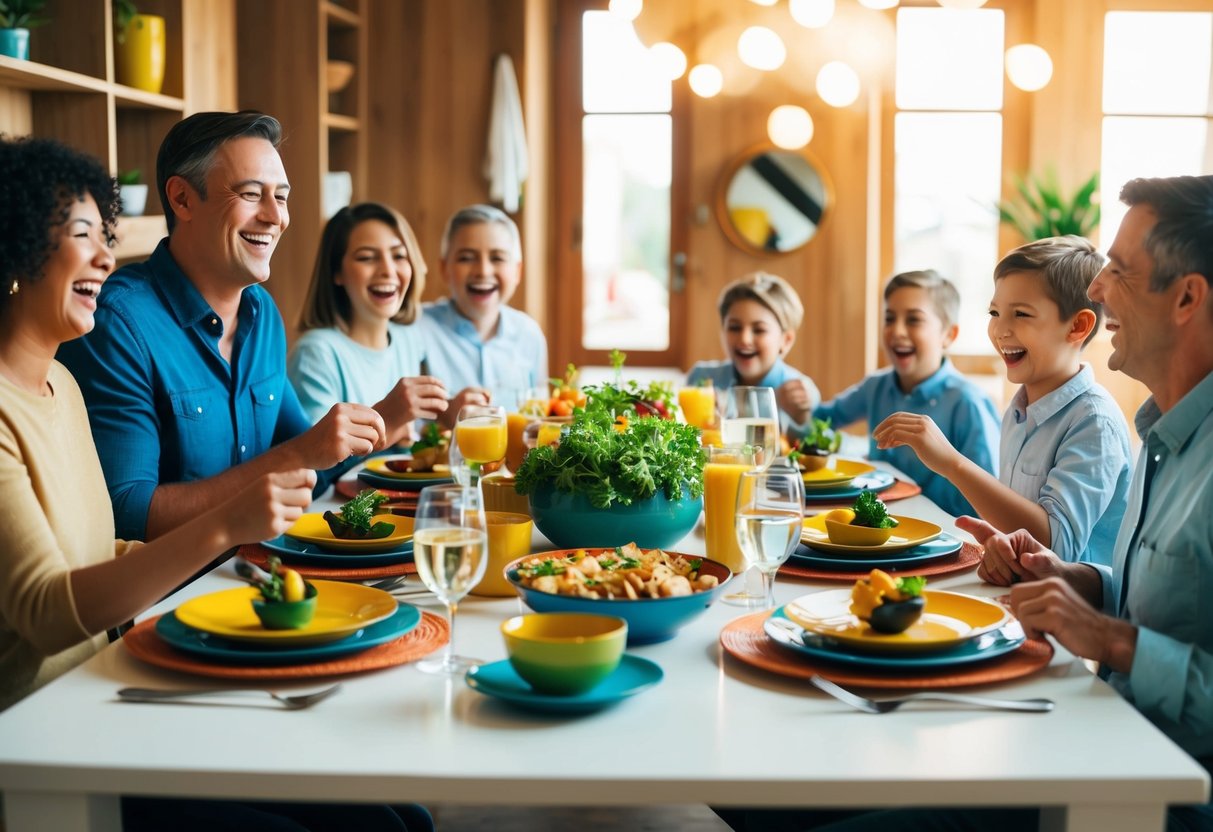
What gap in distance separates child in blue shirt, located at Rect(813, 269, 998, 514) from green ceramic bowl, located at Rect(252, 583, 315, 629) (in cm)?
194

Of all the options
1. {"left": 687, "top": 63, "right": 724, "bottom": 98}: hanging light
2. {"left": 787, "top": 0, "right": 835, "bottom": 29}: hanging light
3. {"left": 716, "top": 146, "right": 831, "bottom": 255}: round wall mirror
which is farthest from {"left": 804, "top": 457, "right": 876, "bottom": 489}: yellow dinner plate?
{"left": 716, "top": 146, "right": 831, "bottom": 255}: round wall mirror

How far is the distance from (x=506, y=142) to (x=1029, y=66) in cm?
207

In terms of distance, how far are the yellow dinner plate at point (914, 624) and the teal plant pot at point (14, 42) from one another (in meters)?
2.46

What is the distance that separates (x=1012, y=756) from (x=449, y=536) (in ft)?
1.91

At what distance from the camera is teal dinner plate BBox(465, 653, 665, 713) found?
3.81ft

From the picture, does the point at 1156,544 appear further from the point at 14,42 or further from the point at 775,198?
the point at 775,198

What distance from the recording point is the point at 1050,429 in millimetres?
2207

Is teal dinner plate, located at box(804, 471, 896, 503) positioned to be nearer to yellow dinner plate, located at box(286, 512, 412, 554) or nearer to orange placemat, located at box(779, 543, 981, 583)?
orange placemat, located at box(779, 543, 981, 583)

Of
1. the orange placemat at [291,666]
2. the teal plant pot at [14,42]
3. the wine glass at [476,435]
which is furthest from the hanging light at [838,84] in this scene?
the orange placemat at [291,666]

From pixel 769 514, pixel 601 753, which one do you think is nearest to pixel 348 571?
pixel 769 514

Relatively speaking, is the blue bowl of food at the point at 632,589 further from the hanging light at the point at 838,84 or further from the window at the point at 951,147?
the window at the point at 951,147

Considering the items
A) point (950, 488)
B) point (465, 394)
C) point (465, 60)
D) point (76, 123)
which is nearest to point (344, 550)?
point (465, 394)

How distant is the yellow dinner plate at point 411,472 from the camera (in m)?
2.40

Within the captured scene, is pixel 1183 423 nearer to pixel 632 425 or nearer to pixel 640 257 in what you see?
pixel 632 425
